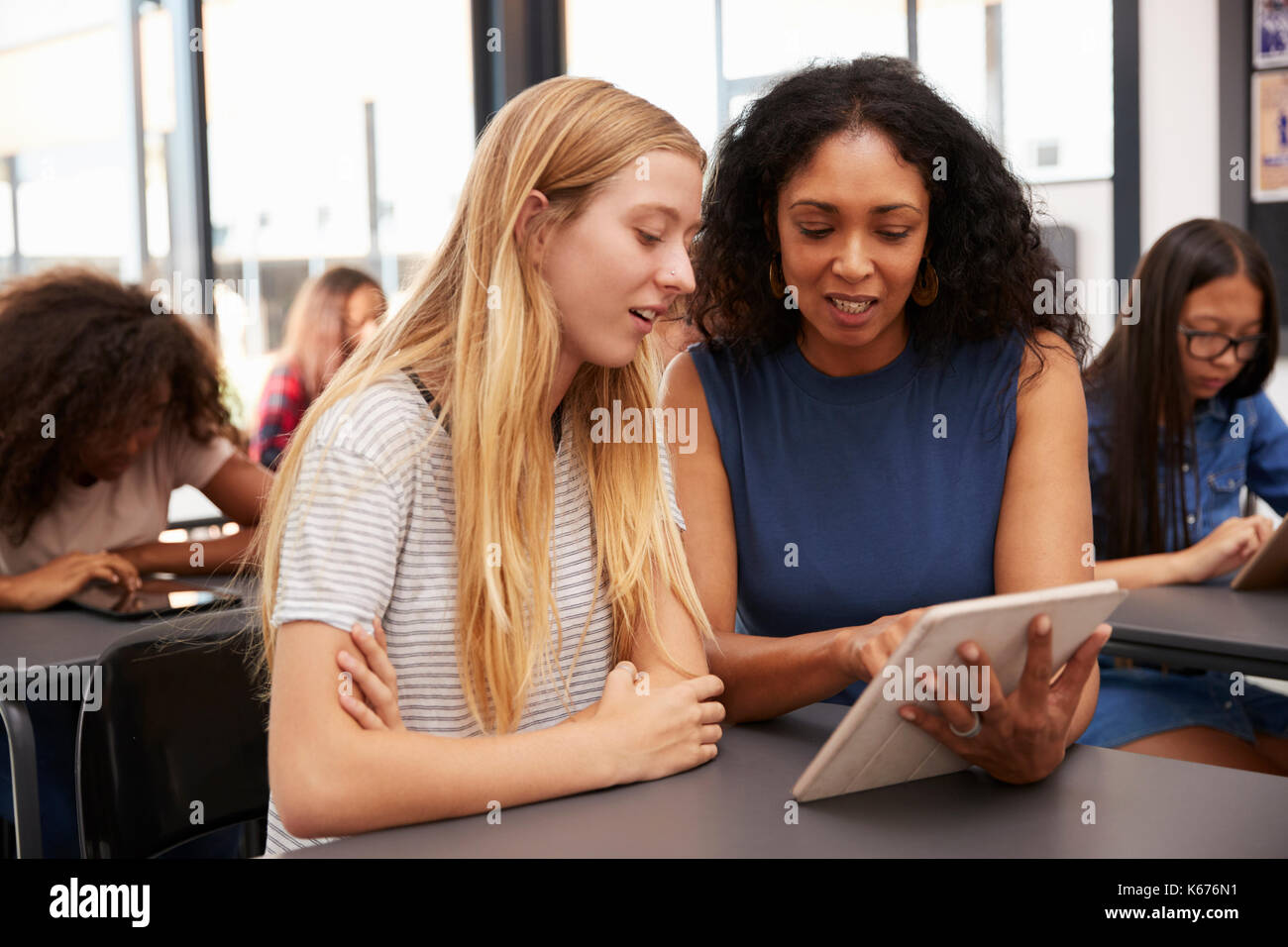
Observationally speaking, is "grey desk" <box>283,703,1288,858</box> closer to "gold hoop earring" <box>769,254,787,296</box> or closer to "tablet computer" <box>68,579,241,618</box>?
"gold hoop earring" <box>769,254,787,296</box>

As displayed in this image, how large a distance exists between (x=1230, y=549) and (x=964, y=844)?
1485 millimetres

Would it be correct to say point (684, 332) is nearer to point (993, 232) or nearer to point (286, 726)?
point (993, 232)

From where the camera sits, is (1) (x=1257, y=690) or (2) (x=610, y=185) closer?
(2) (x=610, y=185)

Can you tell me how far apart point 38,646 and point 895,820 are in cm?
147

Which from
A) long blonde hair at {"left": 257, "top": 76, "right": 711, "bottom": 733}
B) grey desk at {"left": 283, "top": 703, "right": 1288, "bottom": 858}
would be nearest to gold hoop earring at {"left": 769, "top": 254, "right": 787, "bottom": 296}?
long blonde hair at {"left": 257, "top": 76, "right": 711, "bottom": 733}

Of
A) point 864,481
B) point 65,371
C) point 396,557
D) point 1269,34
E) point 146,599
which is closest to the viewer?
point 396,557

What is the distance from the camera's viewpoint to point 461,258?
131 centimetres

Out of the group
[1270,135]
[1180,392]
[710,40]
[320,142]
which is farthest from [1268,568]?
[320,142]

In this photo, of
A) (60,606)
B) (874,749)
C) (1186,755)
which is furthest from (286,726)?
(1186,755)

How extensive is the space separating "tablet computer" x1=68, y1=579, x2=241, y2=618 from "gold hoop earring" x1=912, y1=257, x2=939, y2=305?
4.20 ft

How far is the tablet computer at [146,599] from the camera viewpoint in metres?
2.13

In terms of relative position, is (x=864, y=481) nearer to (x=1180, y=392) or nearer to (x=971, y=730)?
(x=971, y=730)

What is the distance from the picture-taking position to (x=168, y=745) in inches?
63.6
